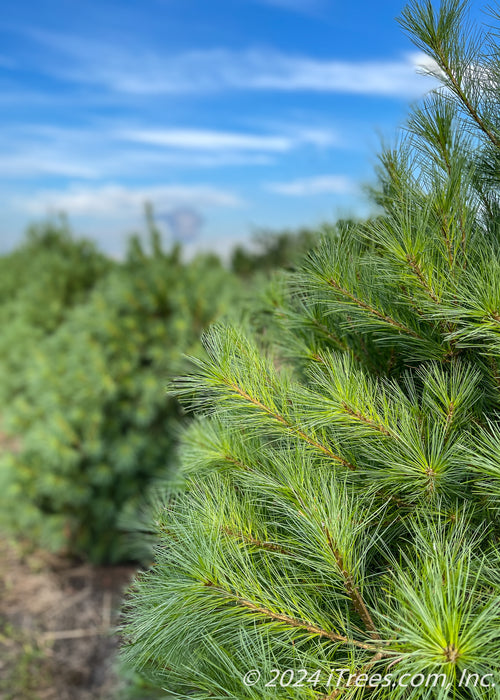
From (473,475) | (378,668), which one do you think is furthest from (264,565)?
(473,475)

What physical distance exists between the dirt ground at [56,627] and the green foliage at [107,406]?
29cm

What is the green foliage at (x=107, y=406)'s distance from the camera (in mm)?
4121

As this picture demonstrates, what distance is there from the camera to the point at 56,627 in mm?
3912

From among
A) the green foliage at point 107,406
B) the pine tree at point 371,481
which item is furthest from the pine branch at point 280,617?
the green foliage at point 107,406

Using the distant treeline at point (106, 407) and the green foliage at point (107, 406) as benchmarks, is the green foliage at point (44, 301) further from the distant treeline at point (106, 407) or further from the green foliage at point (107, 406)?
Result: the green foliage at point (107, 406)

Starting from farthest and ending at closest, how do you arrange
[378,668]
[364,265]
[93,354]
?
[93,354] → [364,265] → [378,668]

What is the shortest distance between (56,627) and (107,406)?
1553mm

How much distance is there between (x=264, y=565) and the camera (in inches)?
42.8

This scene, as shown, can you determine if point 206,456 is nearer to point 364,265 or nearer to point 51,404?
point 364,265

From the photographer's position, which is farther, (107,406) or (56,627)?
(107,406)

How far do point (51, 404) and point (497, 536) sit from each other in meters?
A: 3.79

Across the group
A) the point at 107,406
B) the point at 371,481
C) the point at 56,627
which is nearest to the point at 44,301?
the point at 107,406

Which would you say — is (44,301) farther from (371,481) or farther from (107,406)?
(371,481)

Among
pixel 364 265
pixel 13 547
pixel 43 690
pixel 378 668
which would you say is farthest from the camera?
pixel 13 547
